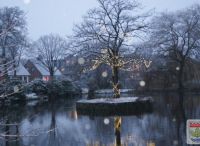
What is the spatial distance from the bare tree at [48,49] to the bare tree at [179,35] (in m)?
30.4

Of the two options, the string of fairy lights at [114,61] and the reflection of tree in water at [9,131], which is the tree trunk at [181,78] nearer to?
the string of fairy lights at [114,61]

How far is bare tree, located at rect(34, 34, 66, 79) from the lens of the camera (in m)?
73.8

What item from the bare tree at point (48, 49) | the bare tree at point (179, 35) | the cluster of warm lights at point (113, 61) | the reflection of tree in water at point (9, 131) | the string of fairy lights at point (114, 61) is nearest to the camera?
the reflection of tree in water at point (9, 131)

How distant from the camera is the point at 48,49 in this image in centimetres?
7506

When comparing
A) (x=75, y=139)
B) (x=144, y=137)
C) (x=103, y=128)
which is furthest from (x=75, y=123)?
(x=144, y=137)

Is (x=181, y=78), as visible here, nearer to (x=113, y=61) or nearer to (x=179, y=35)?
(x=179, y=35)

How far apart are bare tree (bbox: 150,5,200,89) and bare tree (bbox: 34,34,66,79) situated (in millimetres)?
30358

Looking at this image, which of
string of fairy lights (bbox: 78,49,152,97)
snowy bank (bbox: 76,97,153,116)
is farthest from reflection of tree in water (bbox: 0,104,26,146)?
string of fairy lights (bbox: 78,49,152,97)

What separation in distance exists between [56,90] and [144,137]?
38.6 meters

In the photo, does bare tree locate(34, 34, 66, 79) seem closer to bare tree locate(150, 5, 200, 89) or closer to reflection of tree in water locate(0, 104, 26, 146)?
Result: bare tree locate(150, 5, 200, 89)

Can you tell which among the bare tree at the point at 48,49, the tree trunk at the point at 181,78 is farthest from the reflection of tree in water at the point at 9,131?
the bare tree at the point at 48,49

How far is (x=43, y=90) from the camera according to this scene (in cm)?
4950

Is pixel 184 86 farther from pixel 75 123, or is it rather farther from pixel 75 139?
pixel 75 139

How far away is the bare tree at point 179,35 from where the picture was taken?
151 feet
